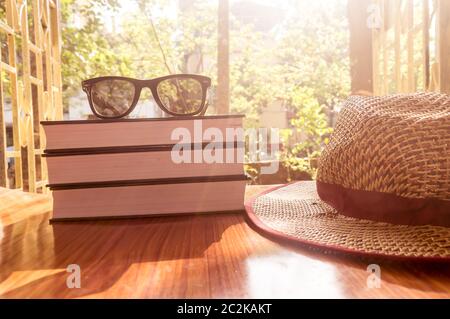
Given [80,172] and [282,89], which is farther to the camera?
[282,89]

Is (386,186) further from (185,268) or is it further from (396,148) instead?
(185,268)

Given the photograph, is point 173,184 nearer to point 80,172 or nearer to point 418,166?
point 80,172

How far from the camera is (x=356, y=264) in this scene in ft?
1.15

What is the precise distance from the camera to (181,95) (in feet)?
2.29

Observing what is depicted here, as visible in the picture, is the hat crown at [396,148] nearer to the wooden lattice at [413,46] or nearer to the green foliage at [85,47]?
the wooden lattice at [413,46]

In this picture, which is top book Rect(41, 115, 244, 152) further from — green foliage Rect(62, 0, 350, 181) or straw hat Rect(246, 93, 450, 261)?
green foliage Rect(62, 0, 350, 181)

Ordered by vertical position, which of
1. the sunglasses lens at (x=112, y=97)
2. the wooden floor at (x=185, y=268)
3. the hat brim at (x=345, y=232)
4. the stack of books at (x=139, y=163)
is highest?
the sunglasses lens at (x=112, y=97)

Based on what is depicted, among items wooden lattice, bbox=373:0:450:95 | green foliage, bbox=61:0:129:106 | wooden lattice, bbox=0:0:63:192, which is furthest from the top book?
green foliage, bbox=61:0:129:106

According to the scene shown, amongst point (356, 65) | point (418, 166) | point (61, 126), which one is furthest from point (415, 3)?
point (61, 126)

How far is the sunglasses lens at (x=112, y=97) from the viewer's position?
26.8 inches

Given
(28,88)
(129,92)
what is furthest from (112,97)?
(28,88)

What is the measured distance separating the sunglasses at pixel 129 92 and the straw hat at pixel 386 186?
253mm

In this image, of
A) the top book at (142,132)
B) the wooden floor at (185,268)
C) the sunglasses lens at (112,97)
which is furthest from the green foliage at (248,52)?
the wooden floor at (185,268)
